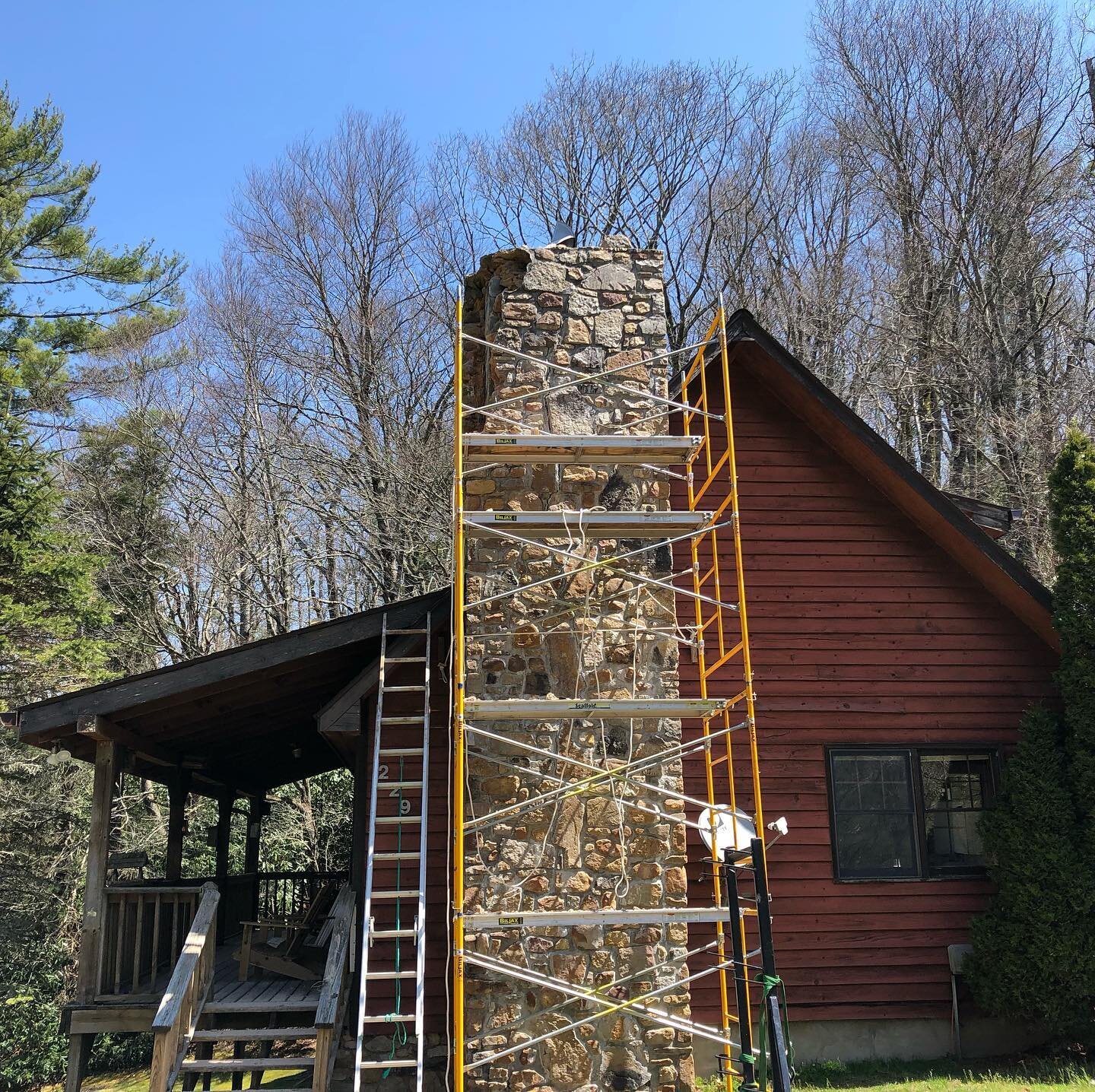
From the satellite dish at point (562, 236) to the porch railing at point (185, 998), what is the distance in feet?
19.8

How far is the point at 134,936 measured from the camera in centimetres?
930

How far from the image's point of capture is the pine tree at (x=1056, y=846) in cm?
852

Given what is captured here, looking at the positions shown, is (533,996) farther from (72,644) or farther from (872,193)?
(872,193)

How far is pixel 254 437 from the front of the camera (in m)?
24.2

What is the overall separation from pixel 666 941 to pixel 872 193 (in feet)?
74.5

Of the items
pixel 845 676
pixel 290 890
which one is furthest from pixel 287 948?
pixel 290 890

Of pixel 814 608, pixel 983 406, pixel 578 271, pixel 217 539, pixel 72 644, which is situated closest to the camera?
pixel 578 271

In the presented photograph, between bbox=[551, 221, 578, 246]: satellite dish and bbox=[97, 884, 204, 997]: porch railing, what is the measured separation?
6462 millimetres

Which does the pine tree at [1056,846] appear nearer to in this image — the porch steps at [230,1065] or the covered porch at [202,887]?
the covered porch at [202,887]

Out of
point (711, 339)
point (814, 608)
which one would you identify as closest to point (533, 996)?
point (814, 608)

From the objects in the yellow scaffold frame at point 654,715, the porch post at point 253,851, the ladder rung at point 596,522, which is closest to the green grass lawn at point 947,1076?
the yellow scaffold frame at point 654,715

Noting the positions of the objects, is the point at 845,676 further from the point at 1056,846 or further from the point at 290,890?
the point at 290,890

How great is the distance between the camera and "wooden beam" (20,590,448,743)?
7.97 meters

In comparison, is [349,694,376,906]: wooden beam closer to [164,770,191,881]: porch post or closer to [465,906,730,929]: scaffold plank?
[465,906,730,929]: scaffold plank
